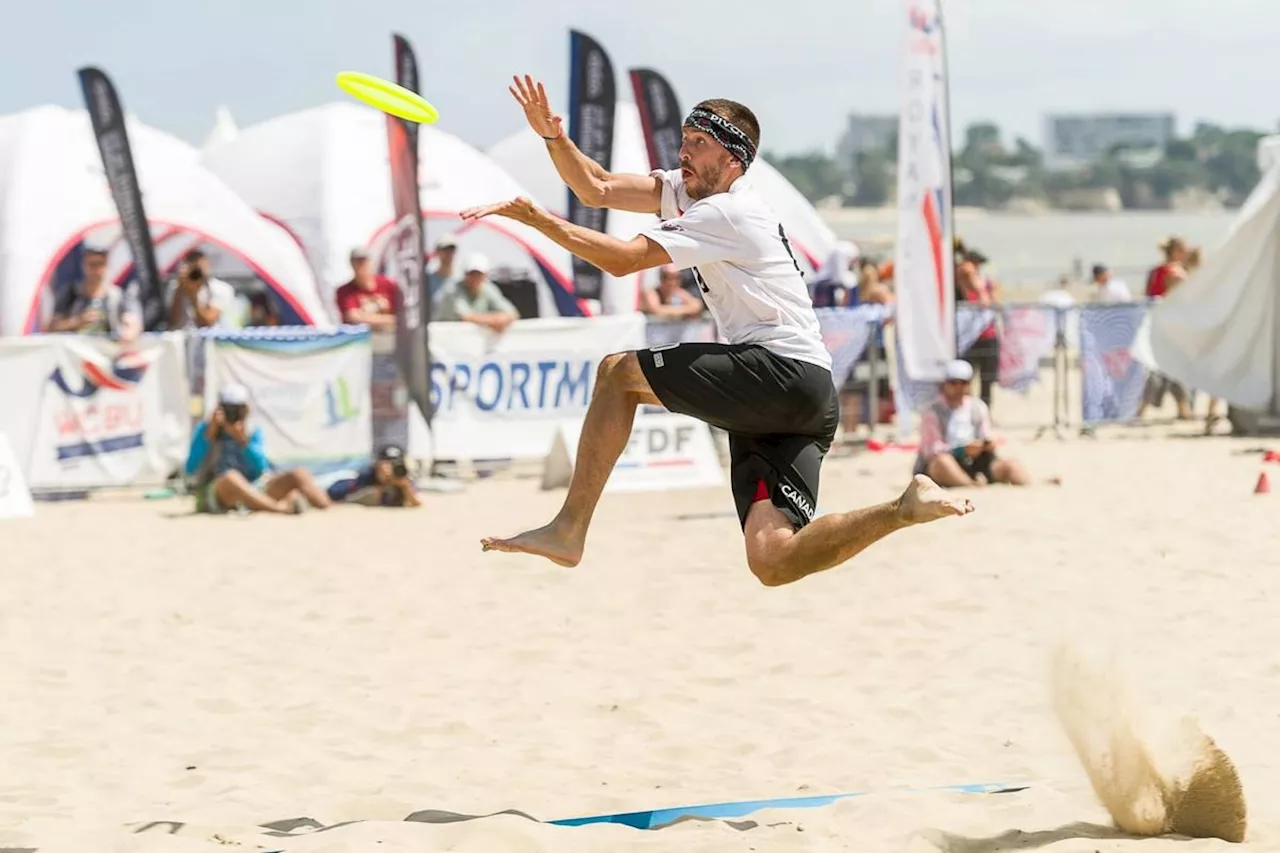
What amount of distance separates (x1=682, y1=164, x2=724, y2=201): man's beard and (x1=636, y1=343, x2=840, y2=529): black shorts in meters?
0.44

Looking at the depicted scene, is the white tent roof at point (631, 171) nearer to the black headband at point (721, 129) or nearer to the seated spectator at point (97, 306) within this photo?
the seated spectator at point (97, 306)

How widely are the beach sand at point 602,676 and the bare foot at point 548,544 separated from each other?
0.77m

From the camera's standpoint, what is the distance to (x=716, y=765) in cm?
601

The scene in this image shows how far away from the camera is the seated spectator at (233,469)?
1234 centimetres

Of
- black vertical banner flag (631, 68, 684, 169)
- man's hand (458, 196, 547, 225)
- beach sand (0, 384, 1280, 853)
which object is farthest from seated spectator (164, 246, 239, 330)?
man's hand (458, 196, 547, 225)

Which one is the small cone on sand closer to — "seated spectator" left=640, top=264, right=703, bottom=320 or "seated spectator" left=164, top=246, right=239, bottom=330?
"seated spectator" left=640, top=264, right=703, bottom=320

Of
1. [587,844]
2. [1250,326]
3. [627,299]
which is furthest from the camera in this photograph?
[627,299]

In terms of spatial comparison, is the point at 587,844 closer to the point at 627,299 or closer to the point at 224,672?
the point at 224,672

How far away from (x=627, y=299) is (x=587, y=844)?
13.4 metres

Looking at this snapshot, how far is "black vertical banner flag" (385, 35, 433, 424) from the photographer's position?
13.5 m

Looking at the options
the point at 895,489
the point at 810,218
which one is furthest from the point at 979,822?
the point at 810,218

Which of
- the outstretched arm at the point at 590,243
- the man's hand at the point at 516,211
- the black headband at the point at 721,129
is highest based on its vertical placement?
the black headband at the point at 721,129

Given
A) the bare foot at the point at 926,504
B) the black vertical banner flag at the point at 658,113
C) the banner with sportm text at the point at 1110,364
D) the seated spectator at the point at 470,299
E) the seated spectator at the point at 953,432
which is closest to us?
the bare foot at the point at 926,504

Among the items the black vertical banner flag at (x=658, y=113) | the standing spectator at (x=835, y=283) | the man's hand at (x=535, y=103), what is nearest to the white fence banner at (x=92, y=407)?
the black vertical banner flag at (x=658, y=113)
